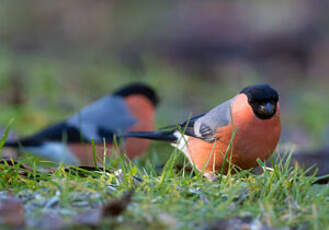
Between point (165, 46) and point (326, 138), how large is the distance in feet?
26.0

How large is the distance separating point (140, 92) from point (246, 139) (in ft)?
10.2

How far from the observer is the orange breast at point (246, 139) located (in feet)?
11.3

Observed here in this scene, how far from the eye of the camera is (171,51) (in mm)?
14039

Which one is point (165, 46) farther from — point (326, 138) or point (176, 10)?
point (326, 138)

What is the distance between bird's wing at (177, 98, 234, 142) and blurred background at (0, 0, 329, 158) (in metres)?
3.82

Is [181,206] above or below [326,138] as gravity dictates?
above

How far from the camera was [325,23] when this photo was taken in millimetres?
15516

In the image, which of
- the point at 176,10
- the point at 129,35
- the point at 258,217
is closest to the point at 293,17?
the point at 176,10

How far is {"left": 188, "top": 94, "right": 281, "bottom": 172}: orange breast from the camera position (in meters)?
3.44

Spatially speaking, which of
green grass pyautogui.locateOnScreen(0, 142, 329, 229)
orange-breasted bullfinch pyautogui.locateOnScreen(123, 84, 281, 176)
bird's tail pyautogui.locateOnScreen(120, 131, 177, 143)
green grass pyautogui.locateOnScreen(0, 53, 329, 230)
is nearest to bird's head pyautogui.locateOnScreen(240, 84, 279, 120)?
orange-breasted bullfinch pyautogui.locateOnScreen(123, 84, 281, 176)

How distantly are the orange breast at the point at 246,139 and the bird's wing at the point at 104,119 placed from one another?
7.86 ft

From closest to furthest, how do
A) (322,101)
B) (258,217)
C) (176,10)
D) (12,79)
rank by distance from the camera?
(258,217) < (12,79) < (322,101) < (176,10)

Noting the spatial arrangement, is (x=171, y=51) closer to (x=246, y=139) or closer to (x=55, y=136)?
(x=55, y=136)

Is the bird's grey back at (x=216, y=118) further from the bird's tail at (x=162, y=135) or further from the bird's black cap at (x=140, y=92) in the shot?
the bird's black cap at (x=140, y=92)
